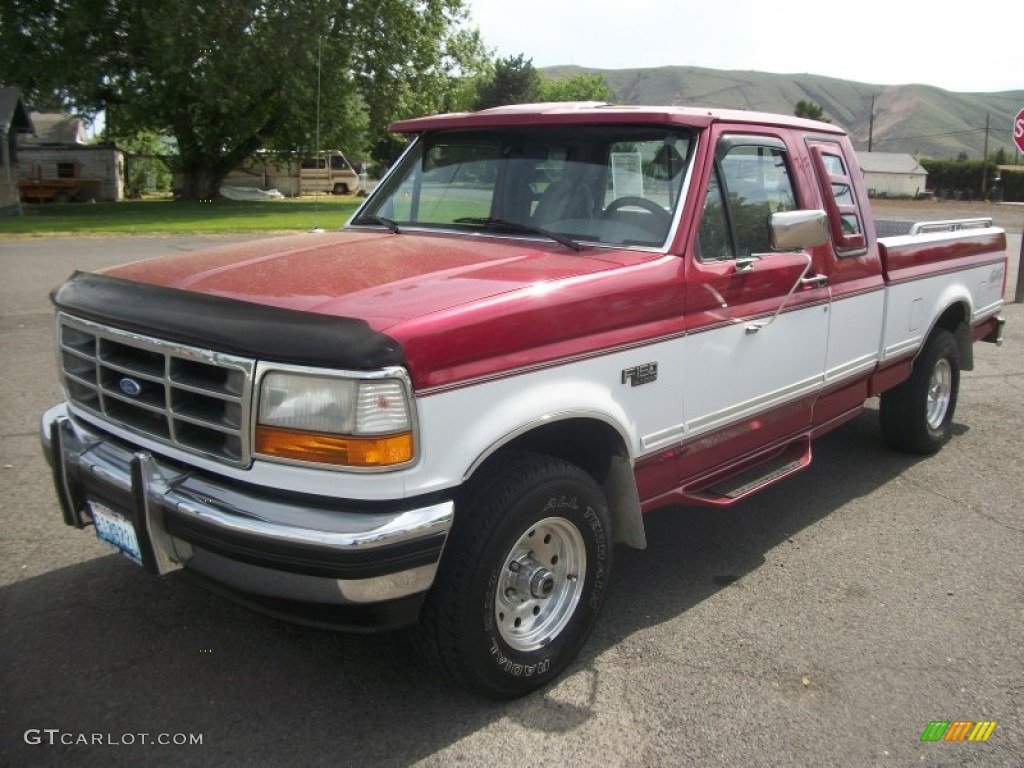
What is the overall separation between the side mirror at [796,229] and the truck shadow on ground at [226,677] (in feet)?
5.13

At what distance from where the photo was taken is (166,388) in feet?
9.60

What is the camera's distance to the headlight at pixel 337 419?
262cm

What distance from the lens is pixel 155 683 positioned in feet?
10.5

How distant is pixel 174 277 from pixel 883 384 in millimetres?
4017

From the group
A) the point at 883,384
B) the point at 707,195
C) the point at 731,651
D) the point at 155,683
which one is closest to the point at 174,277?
the point at 155,683

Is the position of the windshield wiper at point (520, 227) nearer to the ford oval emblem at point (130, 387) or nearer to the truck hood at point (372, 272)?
the truck hood at point (372, 272)

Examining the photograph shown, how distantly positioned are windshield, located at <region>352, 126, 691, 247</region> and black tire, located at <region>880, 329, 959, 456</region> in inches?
111

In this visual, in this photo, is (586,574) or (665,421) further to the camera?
(665,421)

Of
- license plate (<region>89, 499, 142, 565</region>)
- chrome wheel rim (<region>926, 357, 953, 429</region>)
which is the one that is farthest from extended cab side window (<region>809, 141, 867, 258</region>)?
license plate (<region>89, 499, 142, 565</region>)

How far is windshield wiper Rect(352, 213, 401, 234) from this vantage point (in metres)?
4.41

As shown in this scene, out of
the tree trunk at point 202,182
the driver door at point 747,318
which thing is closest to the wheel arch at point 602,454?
the driver door at point 747,318

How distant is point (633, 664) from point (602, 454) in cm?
81

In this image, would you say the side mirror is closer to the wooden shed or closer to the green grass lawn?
the green grass lawn

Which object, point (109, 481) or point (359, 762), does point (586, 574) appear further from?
point (109, 481)
